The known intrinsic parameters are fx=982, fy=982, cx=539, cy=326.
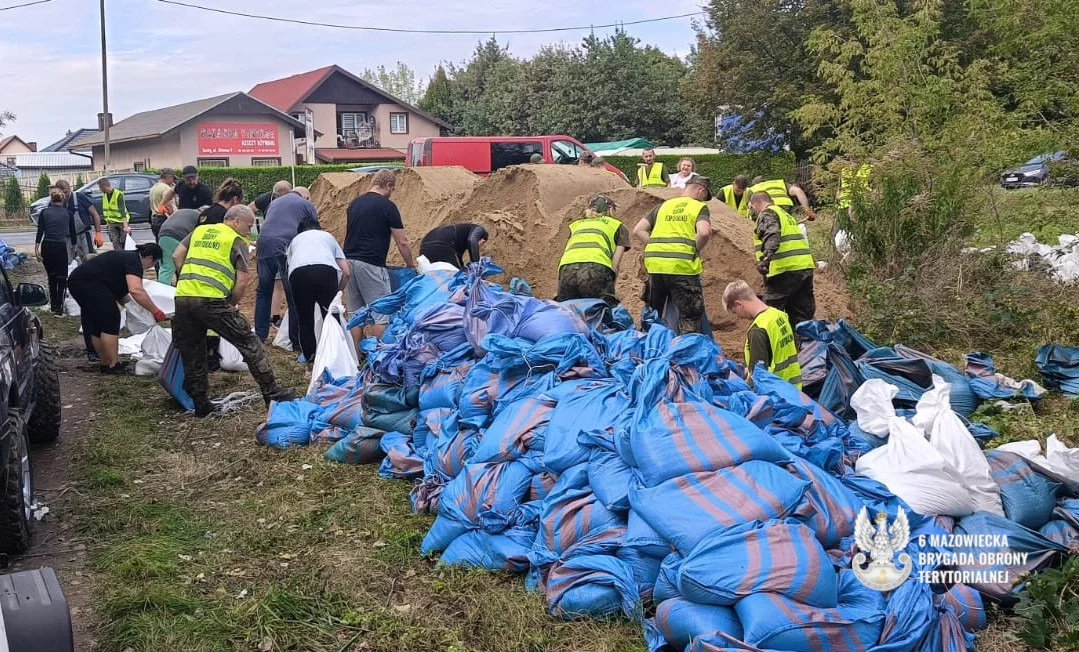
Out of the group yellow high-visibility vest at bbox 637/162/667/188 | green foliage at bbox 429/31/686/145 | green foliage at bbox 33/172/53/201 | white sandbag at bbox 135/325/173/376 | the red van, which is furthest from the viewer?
green foliage at bbox 429/31/686/145

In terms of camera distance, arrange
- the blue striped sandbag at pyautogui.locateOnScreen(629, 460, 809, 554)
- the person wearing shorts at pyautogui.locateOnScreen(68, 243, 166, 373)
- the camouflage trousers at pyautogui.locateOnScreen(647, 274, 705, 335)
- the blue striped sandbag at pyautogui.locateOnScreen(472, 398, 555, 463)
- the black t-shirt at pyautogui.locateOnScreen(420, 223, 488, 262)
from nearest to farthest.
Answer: the blue striped sandbag at pyautogui.locateOnScreen(629, 460, 809, 554) → the blue striped sandbag at pyautogui.locateOnScreen(472, 398, 555, 463) → the camouflage trousers at pyautogui.locateOnScreen(647, 274, 705, 335) → the person wearing shorts at pyautogui.locateOnScreen(68, 243, 166, 373) → the black t-shirt at pyautogui.locateOnScreen(420, 223, 488, 262)

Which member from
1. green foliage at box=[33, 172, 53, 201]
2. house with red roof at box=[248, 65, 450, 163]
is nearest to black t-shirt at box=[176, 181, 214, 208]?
green foliage at box=[33, 172, 53, 201]

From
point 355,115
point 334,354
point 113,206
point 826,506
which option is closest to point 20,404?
point 334,354

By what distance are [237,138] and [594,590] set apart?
39.0m

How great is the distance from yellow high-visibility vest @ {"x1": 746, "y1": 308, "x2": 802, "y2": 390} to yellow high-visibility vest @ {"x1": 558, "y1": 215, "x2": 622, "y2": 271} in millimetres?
2527

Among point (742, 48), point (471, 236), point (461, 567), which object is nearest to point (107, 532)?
point (461, 567)

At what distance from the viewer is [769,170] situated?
25.9m

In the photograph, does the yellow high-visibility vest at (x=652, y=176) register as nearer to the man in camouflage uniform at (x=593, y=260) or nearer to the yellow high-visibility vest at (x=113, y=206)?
the man in camouflage uniform at (x=593, y=260)

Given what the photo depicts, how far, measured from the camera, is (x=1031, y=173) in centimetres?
980

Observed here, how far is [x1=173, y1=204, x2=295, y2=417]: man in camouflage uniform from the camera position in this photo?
6797mm

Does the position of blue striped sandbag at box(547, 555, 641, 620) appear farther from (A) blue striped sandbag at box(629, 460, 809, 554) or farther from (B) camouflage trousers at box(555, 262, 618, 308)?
(B) camouflage trousers at box(555, 262, 618, 308)

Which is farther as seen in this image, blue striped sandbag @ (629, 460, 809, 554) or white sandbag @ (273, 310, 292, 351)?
white sandbag @ (273, 310, 292, 351)

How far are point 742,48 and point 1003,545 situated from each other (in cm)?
2294

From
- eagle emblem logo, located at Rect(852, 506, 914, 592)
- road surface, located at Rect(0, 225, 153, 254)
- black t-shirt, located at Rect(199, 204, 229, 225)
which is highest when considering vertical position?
black t-shirt, located at Rect(199, 204, 229, 225)
